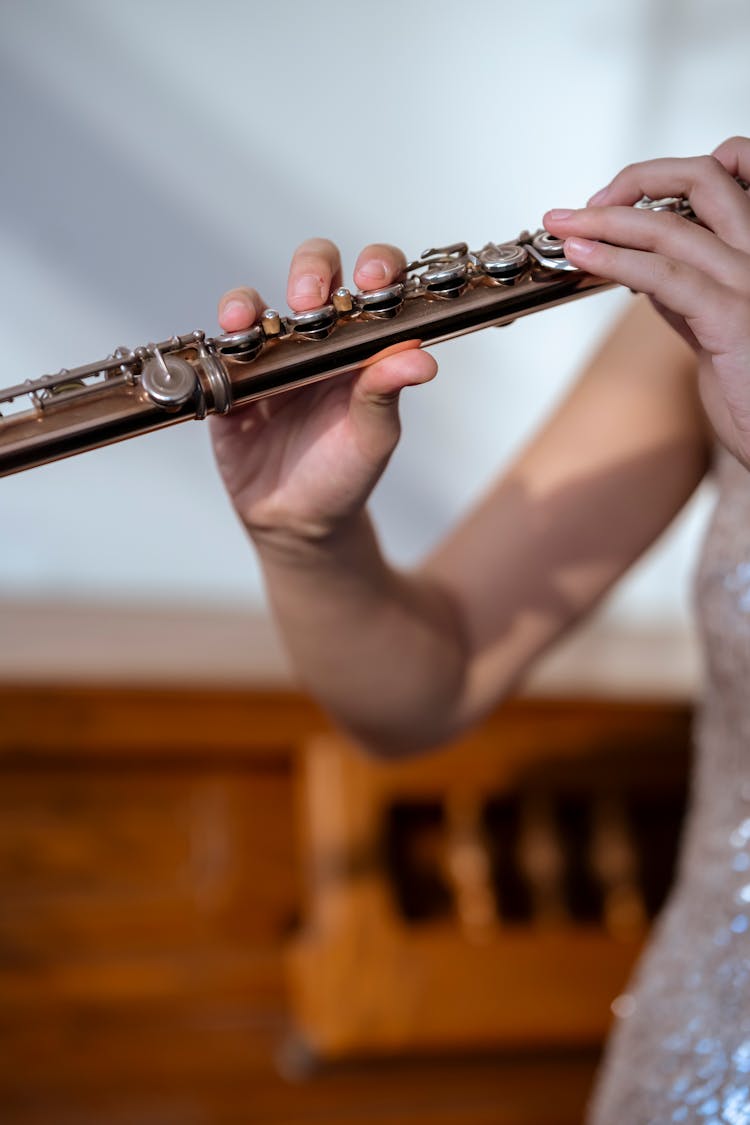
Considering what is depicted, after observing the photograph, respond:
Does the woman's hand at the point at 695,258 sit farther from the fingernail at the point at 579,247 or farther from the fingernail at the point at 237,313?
the fingernail at the point at 237,313

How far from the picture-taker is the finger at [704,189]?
1.93 feet

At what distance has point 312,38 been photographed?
125 cm

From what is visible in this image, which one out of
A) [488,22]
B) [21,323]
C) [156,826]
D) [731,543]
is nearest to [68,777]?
[156,826]

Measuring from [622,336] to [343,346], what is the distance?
446mm

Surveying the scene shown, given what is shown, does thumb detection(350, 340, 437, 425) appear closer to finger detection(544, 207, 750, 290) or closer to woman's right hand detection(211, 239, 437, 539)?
woman's right hand detection(211, 239, 437, 539)

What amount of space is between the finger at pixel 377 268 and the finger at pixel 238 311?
0.05 m

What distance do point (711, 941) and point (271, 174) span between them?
2.90ft

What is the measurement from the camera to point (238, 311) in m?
0.60

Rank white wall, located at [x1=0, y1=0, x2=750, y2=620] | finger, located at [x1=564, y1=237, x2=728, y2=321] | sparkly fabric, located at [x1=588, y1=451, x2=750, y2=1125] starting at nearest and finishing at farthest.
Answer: finger, located at [x1=564, y1=237, x2=728, y2=321]
sparkly fabric, located at [x1=588, y1=451, x2=750, y2=1125]
white wall, located at [x1=0, y1=0, x2=750, y2=620]

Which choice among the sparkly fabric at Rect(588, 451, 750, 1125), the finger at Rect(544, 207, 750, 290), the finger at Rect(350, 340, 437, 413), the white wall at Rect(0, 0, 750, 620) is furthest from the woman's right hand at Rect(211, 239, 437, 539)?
the white wall at Rect(0, 0, 750, 620)

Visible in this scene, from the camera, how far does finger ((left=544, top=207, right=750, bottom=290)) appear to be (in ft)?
1.85

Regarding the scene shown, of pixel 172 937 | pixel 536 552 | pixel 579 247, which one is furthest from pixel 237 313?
pixel 172 937

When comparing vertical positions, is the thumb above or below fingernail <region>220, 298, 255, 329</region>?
below

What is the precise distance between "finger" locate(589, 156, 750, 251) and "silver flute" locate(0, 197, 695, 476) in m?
0.02
